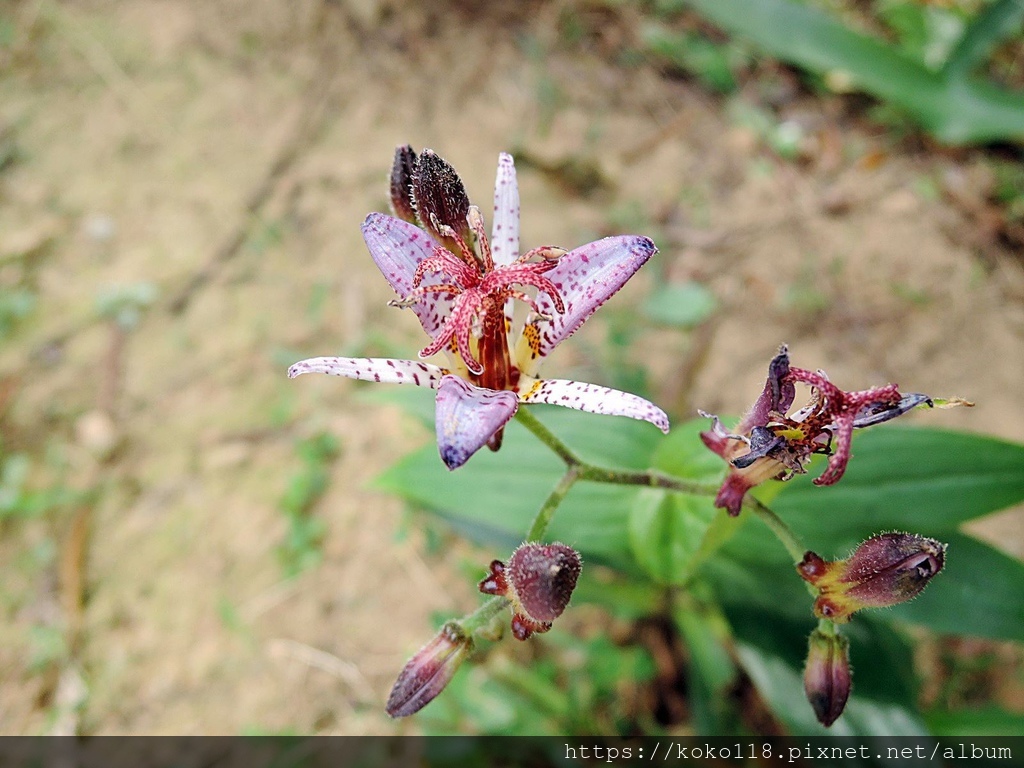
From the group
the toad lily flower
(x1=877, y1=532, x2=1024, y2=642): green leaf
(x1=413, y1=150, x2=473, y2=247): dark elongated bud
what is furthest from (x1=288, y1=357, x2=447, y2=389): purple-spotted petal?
(x1=877, y1=532, x2=1024, y2=642): green leaf

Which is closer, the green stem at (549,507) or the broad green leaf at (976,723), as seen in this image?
the green stem at (549,507)

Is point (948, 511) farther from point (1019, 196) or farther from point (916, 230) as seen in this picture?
point (1019, 196)

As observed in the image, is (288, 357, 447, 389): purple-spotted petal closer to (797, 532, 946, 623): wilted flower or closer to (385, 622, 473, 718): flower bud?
(385, 622, 473, 718): flower bud

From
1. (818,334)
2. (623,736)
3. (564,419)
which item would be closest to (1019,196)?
(818,334)

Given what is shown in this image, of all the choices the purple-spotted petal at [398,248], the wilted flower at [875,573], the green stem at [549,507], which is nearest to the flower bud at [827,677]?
the wilted flower at [875,573]

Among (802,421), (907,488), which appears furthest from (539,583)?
(907,488)

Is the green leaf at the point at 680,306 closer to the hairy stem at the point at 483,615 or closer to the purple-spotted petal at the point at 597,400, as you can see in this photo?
the purple-spotted petal at the point at 597,400
